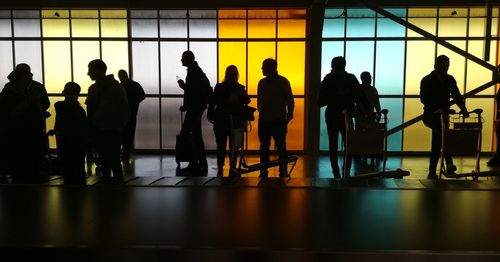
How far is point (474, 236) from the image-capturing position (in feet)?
5.42

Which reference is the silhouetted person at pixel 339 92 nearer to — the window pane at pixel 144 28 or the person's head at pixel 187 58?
the person's head at pixel 187 58

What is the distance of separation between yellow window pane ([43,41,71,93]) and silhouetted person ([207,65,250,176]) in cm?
796

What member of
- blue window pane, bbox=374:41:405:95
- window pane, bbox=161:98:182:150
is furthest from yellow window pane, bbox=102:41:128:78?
blue window pane, bbox=374:41:405:95

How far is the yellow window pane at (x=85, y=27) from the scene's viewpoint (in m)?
13.6

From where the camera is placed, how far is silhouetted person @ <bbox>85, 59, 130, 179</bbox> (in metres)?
6.07

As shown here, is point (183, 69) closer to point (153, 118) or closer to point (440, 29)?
point (153, 118)

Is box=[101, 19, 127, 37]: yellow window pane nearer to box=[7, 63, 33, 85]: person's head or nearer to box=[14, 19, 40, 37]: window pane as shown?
box=[14, 19, 40, 37]: window pane

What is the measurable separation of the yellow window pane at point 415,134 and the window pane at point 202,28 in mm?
5956

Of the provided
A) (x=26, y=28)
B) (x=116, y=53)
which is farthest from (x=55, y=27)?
(x=116, y=53)

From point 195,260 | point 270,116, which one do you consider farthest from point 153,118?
point 195,260

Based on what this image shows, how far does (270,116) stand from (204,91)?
4.77 ft

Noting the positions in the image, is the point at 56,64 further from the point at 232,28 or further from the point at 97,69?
the point at 97,69

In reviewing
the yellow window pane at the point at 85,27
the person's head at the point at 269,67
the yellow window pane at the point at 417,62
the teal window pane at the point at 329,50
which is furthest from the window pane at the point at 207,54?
the person's head at the point at 269,67

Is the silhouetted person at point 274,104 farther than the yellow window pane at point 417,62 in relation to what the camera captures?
No
